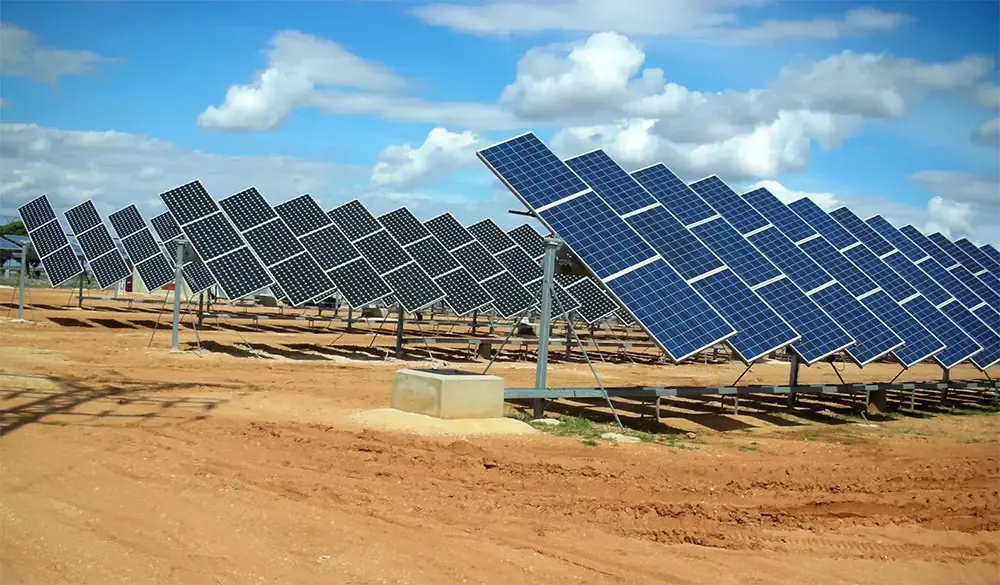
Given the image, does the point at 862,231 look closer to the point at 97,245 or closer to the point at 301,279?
the point at 301,279

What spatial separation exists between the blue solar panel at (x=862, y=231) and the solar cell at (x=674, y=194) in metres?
10.2

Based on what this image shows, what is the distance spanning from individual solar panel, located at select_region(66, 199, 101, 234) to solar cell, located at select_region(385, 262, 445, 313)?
18376mm

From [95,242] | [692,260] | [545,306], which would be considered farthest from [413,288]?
[95,242]

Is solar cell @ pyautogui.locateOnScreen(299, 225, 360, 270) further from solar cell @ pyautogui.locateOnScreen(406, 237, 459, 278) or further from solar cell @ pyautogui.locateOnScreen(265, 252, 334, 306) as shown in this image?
solar cell @ pyautogui.locateOnScreen(406, 237, 459, 278)

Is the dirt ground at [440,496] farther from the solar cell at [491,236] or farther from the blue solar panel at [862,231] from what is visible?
the solar cell at [491,236]

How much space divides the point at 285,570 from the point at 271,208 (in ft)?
86.4

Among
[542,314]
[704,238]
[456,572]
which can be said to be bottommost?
[456,572]

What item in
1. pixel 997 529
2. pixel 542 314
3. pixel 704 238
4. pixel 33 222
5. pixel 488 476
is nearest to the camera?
pixel 997 529

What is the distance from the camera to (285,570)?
27.3 feet

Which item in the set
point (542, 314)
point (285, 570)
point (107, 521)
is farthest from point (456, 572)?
point (542, 314)

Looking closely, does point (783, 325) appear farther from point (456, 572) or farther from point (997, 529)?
point (456, 572)

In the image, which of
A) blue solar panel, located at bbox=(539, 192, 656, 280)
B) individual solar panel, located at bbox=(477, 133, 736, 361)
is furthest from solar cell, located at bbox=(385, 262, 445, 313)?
blue solar panel, located at bbox=(539, 192, 656, 280)

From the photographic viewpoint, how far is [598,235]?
63.2 feet

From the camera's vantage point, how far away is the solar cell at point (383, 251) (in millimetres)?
32500
